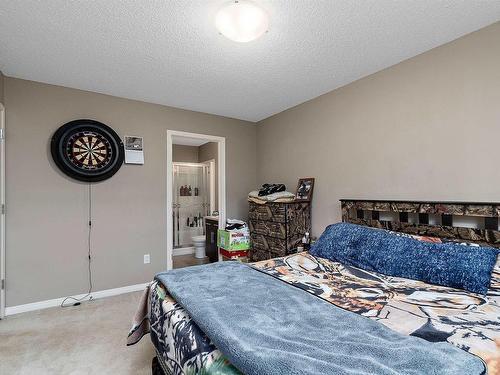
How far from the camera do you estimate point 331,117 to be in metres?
3.20

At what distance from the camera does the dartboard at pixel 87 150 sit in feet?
A: 9.68

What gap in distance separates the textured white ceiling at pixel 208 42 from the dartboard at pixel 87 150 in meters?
0.49

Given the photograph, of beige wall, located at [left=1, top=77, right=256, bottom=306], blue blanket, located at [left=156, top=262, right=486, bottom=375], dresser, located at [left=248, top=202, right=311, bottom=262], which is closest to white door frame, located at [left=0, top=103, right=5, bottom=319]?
beige wall, located at [left=1, top=77, right=256, bottom=306]

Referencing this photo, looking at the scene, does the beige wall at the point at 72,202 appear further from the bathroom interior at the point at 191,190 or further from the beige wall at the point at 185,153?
the beige wall at the point at 185,153

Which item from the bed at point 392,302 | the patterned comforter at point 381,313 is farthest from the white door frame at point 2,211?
the patterned comforter at point 381,313

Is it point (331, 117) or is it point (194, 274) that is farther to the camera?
point (331, 117)

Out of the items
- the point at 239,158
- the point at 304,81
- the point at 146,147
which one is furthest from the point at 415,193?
the point at 146,147

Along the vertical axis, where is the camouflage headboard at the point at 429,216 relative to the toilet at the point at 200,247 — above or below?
above

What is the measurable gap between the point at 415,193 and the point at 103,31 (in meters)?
2.95

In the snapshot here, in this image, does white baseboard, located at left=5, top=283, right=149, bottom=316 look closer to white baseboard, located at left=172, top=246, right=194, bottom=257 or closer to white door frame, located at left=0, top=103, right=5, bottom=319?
white door frame, located at left=0, top=103, right=5, bottom=319

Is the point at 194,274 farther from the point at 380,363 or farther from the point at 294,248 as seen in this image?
the point at 294,248

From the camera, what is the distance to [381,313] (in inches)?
50.7

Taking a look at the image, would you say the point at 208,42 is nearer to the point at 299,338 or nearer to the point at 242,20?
the point at 242,20

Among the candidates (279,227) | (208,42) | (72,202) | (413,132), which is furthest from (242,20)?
(72,202)
